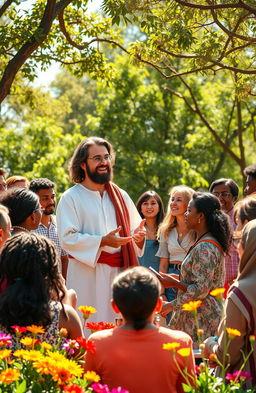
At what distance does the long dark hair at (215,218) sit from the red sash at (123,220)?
46.9 inches

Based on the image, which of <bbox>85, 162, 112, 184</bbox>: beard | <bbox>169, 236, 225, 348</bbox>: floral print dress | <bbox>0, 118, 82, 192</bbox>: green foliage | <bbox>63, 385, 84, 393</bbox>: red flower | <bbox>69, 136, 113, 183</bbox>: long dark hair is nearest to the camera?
<bbox>63, 385, 84, 393</bbox>: red flower

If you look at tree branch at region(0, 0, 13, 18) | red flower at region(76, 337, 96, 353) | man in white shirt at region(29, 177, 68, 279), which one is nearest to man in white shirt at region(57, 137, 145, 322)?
man in white shirt at region(29, 177, 68, 279)

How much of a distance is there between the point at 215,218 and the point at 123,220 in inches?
58.4

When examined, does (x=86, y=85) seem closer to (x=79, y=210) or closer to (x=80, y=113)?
(x=80, y=113)

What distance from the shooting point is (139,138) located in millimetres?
23203

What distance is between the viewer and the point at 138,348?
3.56 m

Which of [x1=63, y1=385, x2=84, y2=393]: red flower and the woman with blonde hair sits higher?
the woman with blonde hair

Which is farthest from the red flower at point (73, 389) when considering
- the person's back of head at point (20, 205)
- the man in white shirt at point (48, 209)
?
the man in white shirt at point (48, 209)

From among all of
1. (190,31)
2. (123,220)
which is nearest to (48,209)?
Result: (123,220)

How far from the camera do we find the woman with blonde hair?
27.3ft

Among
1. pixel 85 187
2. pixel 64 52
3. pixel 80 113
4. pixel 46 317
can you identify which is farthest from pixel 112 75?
pixel 80 113

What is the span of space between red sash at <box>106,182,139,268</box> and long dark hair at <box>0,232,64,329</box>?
9.55 ft

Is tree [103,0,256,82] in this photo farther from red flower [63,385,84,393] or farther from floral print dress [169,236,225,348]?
red flower [63,385,84,393]

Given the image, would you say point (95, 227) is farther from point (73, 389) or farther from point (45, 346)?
point (73, 389)
